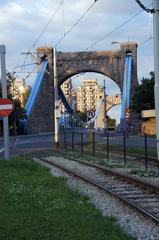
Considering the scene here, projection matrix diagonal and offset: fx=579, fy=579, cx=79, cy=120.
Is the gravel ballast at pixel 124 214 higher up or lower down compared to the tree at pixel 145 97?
lower down

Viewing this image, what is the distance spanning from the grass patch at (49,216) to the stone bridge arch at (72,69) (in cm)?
9697

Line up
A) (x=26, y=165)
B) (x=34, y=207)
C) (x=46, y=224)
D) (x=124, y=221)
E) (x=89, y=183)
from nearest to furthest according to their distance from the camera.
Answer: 1. (x=46, y=224)
2. (x=124, y=221)
3. (x=34, y=207)
4. (x=89, y=183)
5. (x=26, y=165)

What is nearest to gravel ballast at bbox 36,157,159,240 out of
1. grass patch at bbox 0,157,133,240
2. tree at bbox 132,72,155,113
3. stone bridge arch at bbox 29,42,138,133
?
grass patch at bbox 0,157,133,240

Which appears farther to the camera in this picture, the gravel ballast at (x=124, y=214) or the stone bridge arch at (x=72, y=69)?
the stone bridge arch at (x=72, y=69)

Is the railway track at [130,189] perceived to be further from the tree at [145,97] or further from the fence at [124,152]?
the tree at [145,97]

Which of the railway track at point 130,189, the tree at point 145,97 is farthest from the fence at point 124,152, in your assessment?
the tree at point 145,97

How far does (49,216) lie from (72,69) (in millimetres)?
112809

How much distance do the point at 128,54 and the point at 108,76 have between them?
6.69m

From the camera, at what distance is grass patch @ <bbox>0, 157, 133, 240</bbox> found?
8.73 m

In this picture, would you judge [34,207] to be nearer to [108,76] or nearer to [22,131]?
[22,131]

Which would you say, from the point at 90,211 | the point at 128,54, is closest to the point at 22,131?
the point at 128,54

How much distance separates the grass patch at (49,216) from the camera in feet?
28.7

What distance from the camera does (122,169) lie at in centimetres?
2277

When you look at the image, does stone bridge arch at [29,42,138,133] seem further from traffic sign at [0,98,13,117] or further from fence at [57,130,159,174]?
traffic sign at [0,98,13,117]
